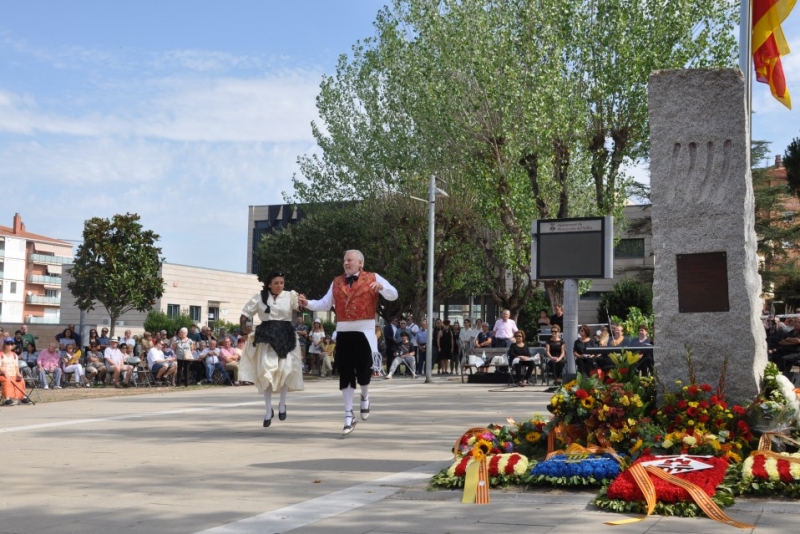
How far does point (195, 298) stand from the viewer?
7850 cm

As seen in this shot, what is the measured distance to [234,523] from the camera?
586 cm

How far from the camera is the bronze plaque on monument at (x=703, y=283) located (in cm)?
803

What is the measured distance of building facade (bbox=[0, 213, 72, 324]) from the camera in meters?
121

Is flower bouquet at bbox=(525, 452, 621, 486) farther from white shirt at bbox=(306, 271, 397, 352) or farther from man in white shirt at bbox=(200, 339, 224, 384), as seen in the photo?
man in white shirt at bbox=(200, 339, 224, 384)

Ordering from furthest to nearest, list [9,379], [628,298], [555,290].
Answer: [628,298], [555,290], [9,379]

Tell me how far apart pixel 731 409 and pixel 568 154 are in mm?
22348

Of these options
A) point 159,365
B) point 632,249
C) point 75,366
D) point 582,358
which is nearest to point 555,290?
point 582,358

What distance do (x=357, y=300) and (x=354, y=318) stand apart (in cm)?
21

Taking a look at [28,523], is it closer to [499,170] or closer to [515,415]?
[515,415]

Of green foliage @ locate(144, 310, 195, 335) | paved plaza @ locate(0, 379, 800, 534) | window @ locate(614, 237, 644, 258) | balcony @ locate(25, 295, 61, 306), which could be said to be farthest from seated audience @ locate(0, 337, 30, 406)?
balcony @ locate(25, 295, 61, 306)

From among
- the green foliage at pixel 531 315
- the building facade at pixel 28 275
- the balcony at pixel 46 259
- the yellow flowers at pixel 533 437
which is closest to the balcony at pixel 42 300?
the building facade at pixel 28 275

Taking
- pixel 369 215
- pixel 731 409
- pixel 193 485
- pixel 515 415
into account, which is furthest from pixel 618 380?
pixel 369 215

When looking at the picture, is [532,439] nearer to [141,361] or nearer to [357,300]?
[357,300]

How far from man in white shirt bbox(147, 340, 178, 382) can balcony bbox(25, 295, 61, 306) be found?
4155 inches
